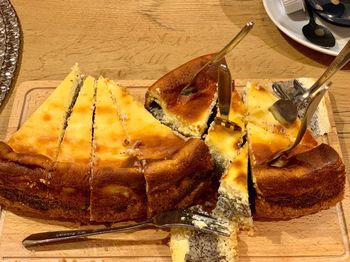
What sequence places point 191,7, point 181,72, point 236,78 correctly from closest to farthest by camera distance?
point 181,72, point 236,78, point 191,7

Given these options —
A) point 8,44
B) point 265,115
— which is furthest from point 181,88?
point 8,44

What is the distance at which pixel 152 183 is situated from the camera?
145 centimetres

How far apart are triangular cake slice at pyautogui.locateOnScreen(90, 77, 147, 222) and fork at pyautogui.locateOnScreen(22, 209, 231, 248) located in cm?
4

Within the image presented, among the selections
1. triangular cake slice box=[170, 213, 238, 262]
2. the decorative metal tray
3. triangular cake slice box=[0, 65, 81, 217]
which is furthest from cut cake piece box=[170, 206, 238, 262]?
the decorative metal tray

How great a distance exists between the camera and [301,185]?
147 centimetres

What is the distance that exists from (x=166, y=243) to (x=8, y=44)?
1.09 meters

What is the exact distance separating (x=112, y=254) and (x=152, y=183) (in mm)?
233

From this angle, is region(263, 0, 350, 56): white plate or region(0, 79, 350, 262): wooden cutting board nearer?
region(0, 79, 350, 262): wooden cutting board

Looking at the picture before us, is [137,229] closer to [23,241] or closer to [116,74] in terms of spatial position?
[23,241]

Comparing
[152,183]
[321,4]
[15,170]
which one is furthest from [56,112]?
[321,4]

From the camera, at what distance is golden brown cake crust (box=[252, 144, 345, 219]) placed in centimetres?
146

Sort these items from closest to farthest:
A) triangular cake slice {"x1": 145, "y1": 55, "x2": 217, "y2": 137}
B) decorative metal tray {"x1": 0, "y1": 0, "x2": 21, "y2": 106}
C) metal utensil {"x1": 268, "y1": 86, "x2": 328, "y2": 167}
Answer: metal utensil {"x1": 268, "y1": 86, "x2": 328, "y2": 167}, triangular cake slice {"x1": 145, "y1": 55, "x2": 217, "y2": 137}, decorative metal tray {"x1": 0, "y1": 0, "x2": 21, "y2": 106}

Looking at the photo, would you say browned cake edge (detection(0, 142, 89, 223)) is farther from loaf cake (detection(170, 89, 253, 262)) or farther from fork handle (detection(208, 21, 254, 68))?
fork handle (detection(208, 21, 254, 68))

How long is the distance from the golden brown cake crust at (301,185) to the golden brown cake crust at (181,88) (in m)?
0.30
